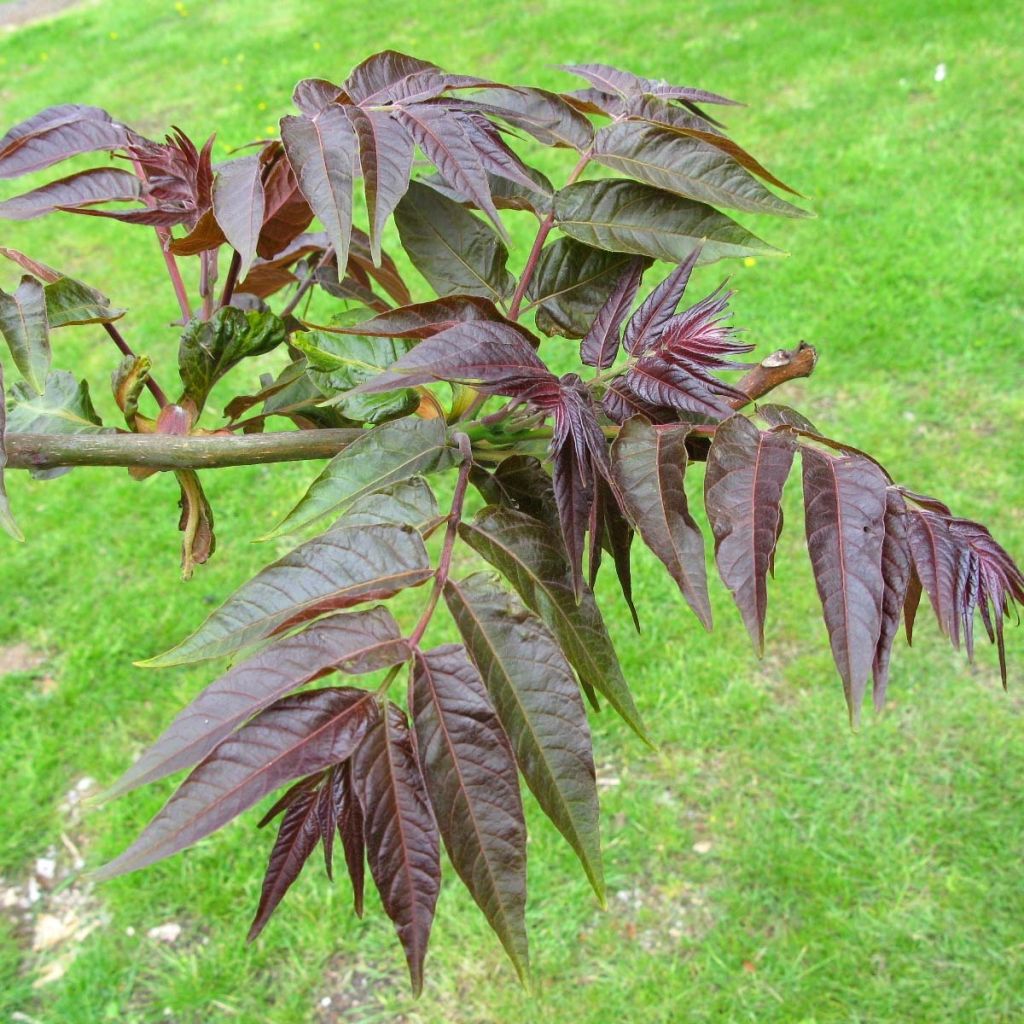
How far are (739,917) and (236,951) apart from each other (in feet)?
3.97

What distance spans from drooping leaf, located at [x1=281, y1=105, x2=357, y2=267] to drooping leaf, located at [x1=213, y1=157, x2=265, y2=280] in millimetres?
45

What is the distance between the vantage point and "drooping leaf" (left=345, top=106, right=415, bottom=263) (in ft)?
2.50

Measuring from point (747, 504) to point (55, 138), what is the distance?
72cm

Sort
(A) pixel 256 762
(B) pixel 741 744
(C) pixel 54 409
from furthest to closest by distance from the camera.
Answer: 1. (B) pixel 741 744
2. (C) pixel 54 409
3. (A) pixel 256 762

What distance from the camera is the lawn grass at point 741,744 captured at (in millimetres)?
2430

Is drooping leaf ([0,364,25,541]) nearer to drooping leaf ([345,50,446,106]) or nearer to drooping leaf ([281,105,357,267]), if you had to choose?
drooping leaf ([281,105,357,267])

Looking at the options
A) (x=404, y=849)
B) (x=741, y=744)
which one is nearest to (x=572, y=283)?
(x=404, y=849)

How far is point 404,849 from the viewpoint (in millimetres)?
618

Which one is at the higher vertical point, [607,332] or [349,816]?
[607,332]

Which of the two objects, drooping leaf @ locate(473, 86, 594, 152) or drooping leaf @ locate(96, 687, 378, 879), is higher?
drooping leaf @ locate(473, 86, 594, 152)

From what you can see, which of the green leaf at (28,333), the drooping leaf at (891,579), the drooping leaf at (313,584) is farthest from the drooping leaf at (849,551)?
the green leaf at (28,333)

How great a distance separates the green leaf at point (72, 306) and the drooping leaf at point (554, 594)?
0.46 meters

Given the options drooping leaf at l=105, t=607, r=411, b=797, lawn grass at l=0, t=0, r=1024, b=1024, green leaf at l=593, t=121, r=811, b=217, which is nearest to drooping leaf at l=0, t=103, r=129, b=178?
green leaf at l=593, t=121, r=811, b=217

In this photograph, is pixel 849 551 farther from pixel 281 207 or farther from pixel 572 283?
pixel 281 207
